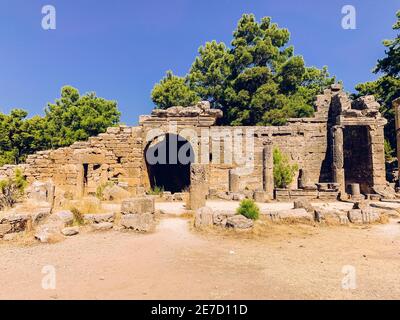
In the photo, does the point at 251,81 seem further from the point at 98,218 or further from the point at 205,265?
the point at 205,265

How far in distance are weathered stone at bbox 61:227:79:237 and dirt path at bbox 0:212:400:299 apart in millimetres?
333

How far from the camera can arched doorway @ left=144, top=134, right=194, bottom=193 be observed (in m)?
22.8

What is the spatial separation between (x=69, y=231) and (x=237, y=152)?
46.1ft

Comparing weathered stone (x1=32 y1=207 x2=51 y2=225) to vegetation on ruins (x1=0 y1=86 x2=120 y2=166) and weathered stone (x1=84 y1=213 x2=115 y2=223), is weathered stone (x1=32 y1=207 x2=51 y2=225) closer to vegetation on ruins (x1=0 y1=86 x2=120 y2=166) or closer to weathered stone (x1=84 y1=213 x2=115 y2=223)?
weathered stone (x1=84 y1=213 x2=115 y2=223)

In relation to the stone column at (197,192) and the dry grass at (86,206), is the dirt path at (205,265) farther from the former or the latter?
the stone column at (197,192)

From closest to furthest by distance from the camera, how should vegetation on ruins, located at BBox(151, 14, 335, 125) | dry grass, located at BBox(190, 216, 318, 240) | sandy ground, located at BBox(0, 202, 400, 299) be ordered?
1. sandy ground, located at BBox(0, 202, 400, 299)
2. dry grass, located at BBox(190, 216, 318, 240)
3. vegetation on ruins, located at BBox(151, 14, 335, 125)

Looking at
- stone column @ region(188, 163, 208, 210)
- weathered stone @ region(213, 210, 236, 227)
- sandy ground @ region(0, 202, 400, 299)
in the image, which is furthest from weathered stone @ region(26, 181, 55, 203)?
weathered stone @ region(213, 210, 236, 227)

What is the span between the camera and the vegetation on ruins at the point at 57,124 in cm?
2431

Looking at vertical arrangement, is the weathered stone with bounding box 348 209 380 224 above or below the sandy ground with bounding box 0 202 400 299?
above

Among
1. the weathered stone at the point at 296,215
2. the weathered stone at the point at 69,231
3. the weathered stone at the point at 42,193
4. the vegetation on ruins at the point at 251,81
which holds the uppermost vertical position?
the vegetation on ruins at the point at 251,81

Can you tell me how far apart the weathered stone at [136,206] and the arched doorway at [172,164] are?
12592 mm

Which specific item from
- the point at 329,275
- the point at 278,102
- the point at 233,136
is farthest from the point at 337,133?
the point at 329,275

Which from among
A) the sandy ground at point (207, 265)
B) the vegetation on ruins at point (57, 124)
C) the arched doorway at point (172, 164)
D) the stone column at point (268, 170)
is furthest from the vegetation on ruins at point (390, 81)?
the vegetation on ruins at point (57, 124)
